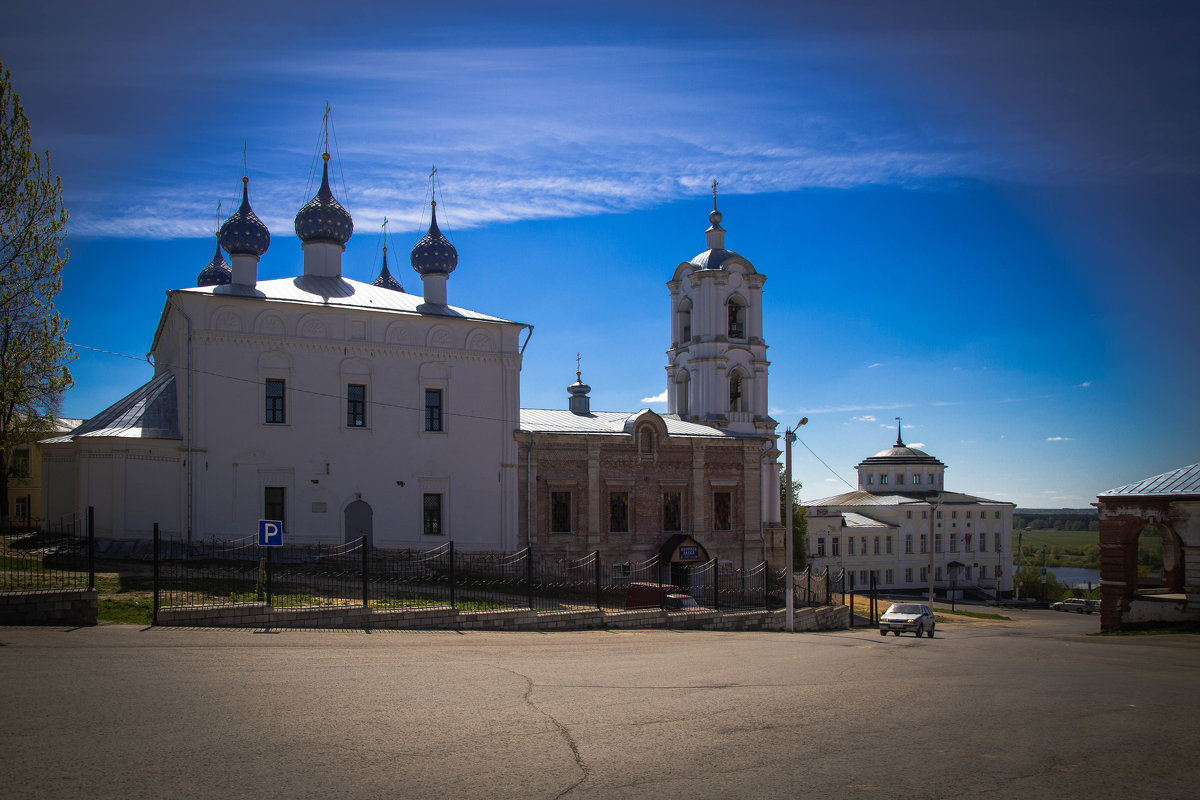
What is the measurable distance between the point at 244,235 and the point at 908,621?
23.8m

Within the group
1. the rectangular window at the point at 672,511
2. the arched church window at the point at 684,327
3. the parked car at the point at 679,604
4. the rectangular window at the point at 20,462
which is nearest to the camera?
the parked car at the point at 679,604

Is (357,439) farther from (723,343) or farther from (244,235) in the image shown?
(723,343)

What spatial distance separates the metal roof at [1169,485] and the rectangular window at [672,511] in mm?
14520

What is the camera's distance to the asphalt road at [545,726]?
18.7 feet

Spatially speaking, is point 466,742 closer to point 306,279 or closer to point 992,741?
point 992,741

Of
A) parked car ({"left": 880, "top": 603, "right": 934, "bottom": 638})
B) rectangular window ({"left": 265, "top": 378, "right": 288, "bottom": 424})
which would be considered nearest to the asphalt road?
parked car ({"left": 880, "top": 603, "right": 934, "bottom": 638})

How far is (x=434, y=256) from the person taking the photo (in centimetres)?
3203

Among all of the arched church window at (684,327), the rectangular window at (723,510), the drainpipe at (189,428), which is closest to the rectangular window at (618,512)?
the rectangular window at (723,510)

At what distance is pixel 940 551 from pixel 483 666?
201 ft

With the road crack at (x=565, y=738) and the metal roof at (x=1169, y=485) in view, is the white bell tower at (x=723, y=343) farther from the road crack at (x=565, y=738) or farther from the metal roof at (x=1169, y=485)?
the road crack at (x=565, y=738)

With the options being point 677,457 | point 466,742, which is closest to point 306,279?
point 677,457

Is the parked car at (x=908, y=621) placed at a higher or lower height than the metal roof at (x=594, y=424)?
lower

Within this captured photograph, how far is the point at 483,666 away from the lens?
10914mm

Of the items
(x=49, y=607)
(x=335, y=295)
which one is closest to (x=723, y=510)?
(x=335, y=295)
